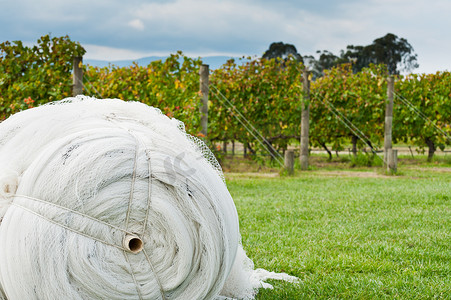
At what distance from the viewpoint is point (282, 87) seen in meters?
12.7

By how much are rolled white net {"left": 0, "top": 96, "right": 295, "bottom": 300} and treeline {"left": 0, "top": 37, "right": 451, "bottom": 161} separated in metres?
5.51

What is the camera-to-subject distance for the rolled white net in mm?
2469

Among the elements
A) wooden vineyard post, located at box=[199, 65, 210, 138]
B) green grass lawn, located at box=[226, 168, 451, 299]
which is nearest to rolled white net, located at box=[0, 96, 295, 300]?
green grass lawn, located at box=[226, 168, 451, 299]

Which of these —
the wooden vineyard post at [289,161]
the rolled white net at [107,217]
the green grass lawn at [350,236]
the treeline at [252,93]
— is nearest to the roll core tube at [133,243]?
the rolled white net at [107,217]

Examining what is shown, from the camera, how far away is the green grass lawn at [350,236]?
3.66 meters

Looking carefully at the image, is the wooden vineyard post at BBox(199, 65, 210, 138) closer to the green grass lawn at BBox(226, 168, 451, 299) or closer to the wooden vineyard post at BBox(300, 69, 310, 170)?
the green grass lawn at BBox(226, 168, 451, 299)

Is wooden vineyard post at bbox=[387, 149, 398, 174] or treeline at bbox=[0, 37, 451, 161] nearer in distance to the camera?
treeline at bbox=[0, 37, 451, 161]

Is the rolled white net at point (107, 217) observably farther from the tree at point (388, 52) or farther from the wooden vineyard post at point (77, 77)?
the tree at point (388, 52)

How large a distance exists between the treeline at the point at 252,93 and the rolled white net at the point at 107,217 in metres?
5.51

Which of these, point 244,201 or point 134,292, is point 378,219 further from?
point 134,292

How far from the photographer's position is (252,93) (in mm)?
12719

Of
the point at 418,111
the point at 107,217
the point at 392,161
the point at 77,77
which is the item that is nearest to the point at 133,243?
the point at 107,217

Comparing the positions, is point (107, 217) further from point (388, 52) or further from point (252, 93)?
point (388, 52)

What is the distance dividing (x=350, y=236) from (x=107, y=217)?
131 inches
